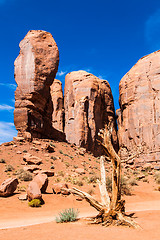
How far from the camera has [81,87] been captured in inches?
1713

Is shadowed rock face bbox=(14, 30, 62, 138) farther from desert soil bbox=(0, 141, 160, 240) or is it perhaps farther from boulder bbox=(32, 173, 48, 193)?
boulder bbox=(32, 173, 48, 193)

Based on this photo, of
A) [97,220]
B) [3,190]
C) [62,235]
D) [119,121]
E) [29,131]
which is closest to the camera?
[62,235]

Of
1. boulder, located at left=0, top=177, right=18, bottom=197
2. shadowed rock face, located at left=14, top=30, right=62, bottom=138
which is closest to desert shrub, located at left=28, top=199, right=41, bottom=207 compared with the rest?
boulder, located at left=0, top=177, right=18, bottom=197

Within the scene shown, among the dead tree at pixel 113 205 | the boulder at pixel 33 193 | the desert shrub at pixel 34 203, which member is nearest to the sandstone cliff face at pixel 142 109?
the boulder at pixel 33 193

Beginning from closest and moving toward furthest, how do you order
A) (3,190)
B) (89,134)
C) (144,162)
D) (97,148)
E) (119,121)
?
1. (3,190)
2. (144,162)
3. (89,134)
4. (97,148)
5. (119,121)

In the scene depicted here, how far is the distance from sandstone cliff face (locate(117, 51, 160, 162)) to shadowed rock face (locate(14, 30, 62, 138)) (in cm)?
1601

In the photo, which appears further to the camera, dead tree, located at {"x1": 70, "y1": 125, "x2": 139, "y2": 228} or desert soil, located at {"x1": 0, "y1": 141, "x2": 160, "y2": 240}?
dead tree, located at {"x1": 70, "y1": 125, "x2": 139, "y2": 228}

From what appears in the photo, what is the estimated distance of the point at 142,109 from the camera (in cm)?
3812

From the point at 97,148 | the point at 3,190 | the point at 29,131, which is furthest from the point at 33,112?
the point at 97,148

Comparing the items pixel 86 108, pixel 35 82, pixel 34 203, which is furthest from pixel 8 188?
pixel 86 108

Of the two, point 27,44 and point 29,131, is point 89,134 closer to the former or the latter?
point 29,131

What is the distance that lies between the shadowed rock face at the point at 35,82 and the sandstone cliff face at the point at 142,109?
16008 mm

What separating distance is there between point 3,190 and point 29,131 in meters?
13.5

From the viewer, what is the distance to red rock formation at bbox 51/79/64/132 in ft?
158
